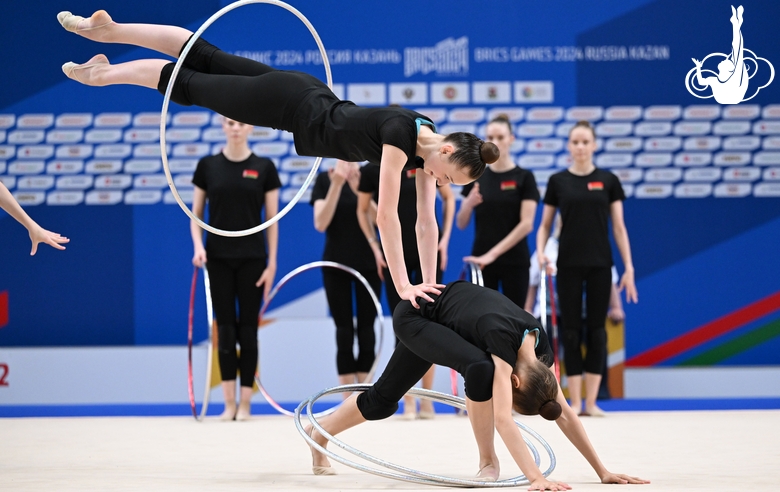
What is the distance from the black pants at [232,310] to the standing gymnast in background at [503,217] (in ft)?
4.91

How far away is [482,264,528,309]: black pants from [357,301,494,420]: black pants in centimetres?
246

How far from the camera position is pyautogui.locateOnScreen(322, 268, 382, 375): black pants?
608 cm

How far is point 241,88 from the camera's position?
402cm

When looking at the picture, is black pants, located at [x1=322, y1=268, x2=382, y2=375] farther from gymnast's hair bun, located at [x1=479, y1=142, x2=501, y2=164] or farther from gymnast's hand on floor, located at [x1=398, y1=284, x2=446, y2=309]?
gymnast's hair bun, located at [x1=479, y1=142, x2=501, y2=164]

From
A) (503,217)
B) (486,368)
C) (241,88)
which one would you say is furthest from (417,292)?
(503,217)

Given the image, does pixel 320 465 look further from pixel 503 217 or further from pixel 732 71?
pixel 732 71

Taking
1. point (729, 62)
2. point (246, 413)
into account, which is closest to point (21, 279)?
point (246, 413)

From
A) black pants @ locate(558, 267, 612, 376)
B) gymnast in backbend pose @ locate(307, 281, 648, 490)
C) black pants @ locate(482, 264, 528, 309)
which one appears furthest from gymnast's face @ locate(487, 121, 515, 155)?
gymnast in backbend pose @ locate(307, 281, 648, 490)

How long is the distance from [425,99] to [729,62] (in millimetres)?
2751

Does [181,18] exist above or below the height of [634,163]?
above

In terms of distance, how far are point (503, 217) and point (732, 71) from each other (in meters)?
3.12

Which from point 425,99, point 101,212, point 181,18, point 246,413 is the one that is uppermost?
point 181,18

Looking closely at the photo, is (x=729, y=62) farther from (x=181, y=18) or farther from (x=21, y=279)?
(x=21, y=279)

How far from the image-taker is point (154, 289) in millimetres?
7926
